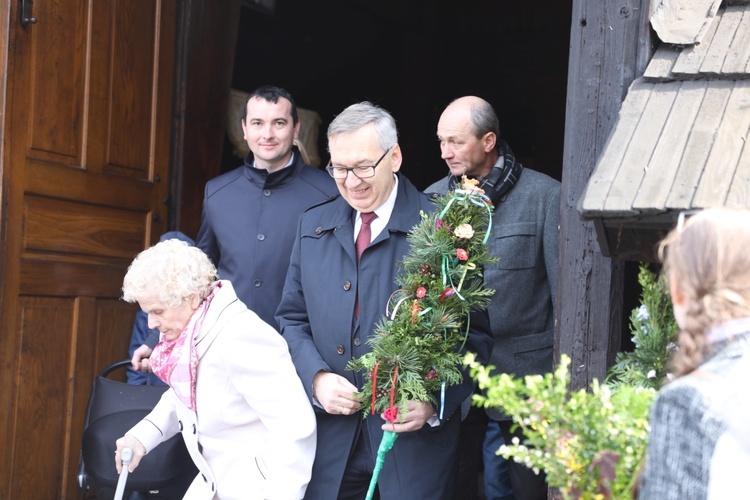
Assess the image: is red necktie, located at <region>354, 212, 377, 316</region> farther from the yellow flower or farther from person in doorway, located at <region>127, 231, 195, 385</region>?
person in doorway, located at <region>127, 231, 195, 385</region>

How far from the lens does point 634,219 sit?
8.16 feet

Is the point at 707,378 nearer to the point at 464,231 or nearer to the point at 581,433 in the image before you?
the point at 581,433

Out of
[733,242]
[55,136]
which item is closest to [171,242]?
[55,136]

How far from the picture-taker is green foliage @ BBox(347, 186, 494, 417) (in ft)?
8.83

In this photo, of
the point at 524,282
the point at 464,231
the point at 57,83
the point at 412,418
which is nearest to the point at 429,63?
the point at 57,83

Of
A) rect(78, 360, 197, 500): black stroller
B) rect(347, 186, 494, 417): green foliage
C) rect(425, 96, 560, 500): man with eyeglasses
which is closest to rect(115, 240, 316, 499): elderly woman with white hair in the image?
rect(347, 186, 494, 417): green foliage

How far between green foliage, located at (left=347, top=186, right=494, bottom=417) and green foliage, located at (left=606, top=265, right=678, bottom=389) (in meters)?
0.49

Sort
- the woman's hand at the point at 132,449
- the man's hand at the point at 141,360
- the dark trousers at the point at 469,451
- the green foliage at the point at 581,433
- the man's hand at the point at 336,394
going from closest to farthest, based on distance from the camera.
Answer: the green foliage at the point at 581,433 < the man's hand at the point at 336,394 < the woman's hand at the point at 132,449 < the dark trousers at the point at 469,451 < the man's hand at the point at 141,360

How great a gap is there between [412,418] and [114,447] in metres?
1.33

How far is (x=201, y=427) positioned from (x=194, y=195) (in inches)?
89.7

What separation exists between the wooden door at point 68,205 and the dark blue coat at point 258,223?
683 millimetres

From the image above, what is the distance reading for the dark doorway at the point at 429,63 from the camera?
7449 millimetres

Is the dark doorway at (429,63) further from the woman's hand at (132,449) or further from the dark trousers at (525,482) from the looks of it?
the woman's hand at (132,449)

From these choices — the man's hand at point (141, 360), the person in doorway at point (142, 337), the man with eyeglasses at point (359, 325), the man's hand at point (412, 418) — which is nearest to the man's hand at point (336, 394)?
the man with eyeglasses at point (359, 325)
